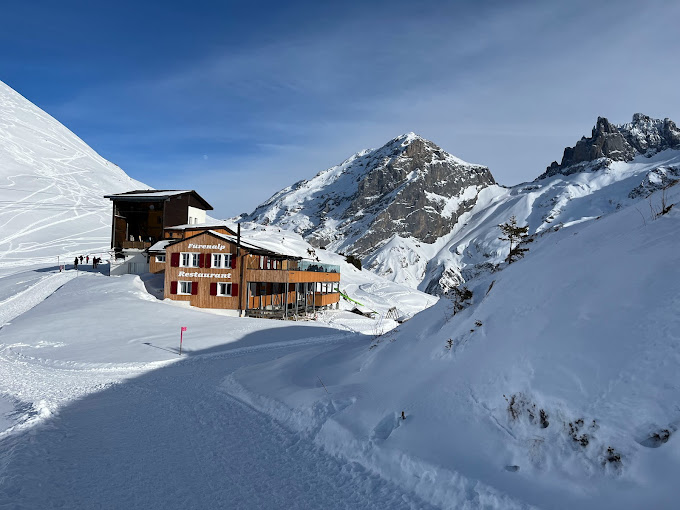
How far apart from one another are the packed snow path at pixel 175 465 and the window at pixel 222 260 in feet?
81.6

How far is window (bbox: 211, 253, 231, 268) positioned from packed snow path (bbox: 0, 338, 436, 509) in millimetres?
24878

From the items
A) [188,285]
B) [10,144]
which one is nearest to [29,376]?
[188,285]

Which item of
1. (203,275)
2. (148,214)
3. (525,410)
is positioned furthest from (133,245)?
(525,410)

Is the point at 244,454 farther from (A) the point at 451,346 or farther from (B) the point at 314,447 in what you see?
(A) the point at 451,346

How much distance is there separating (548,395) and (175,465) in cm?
693

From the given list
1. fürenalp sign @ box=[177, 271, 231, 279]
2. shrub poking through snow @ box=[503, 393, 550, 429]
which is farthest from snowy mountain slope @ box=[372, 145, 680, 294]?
shrub poking through snow @ box=[503, 393, 550, 429]

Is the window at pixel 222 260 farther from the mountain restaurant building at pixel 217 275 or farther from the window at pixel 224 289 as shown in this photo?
the window at pixel 224 289

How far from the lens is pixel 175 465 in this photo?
339 inches

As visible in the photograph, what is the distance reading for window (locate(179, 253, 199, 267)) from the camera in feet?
123

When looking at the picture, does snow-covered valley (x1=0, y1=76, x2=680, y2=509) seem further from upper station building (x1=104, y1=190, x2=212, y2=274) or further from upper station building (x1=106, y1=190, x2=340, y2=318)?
upper station building (x1=104, y1=190, x2=212, y2=274)

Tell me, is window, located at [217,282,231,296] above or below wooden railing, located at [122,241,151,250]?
below

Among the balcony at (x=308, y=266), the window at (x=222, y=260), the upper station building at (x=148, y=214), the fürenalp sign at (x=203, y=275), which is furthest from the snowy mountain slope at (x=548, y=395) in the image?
the upper station building at (x=148, y=214)

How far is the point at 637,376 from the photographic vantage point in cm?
644

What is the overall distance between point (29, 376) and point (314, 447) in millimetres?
13084
